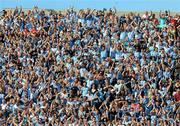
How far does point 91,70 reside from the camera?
72.6ft

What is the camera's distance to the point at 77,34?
2445 centimetres

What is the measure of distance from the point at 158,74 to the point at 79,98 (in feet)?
8.95

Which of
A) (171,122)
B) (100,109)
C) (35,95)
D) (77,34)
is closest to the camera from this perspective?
(171,122)

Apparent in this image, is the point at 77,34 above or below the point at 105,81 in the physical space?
above

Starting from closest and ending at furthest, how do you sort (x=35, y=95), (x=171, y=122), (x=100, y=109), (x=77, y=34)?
(x=171, y=122), (x=100, y=109), (x=35, y=95), (x=77, y=34)

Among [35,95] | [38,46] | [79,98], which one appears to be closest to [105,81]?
[79,98]

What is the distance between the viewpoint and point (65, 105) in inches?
841

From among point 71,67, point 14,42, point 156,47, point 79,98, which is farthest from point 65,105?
point 14,42

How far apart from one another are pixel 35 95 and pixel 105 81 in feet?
9.17

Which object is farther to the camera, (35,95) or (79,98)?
(35,95)

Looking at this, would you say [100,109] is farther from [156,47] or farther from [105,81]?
[156,47]

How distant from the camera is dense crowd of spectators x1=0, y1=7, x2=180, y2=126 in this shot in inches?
797

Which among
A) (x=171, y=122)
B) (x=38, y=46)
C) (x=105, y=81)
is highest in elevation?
(x=38, y=46)

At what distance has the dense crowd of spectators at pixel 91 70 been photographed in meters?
20.2
